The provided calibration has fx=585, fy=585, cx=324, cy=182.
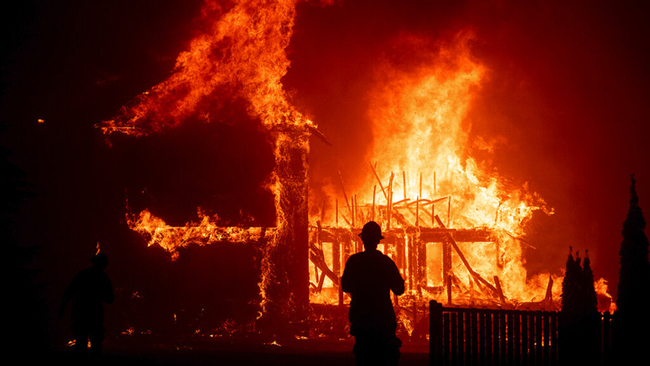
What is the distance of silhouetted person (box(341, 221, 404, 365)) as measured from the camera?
21.8ft

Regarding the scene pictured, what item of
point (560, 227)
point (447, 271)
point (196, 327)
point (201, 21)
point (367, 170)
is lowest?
point (196, 327)

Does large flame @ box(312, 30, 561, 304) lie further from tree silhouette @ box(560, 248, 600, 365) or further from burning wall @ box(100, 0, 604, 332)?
tree silhouette @ box(560, 248, 600, 365)

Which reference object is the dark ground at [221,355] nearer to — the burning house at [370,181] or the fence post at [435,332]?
the fence post at [435,332]

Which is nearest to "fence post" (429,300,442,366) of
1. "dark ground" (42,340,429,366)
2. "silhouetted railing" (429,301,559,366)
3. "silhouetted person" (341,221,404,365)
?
"silhouetted railing" (429,301,559,366)

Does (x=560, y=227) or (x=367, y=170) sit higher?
(x=367, y=170)

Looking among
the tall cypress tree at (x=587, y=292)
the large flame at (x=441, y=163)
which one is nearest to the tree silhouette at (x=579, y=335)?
the tall cypress tree at (x=587, y=292)

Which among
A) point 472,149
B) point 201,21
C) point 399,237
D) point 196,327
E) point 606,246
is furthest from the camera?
point 472,149

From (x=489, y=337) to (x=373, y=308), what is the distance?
3446mm

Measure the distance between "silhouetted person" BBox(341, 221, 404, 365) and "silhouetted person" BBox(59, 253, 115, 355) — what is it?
450cm

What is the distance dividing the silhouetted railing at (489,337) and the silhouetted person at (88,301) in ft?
17.3

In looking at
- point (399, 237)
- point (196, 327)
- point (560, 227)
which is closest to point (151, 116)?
point (196, 327)

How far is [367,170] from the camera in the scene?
26766mm

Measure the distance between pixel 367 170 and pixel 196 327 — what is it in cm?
1172

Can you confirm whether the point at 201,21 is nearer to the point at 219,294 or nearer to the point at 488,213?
the point at 219,294
